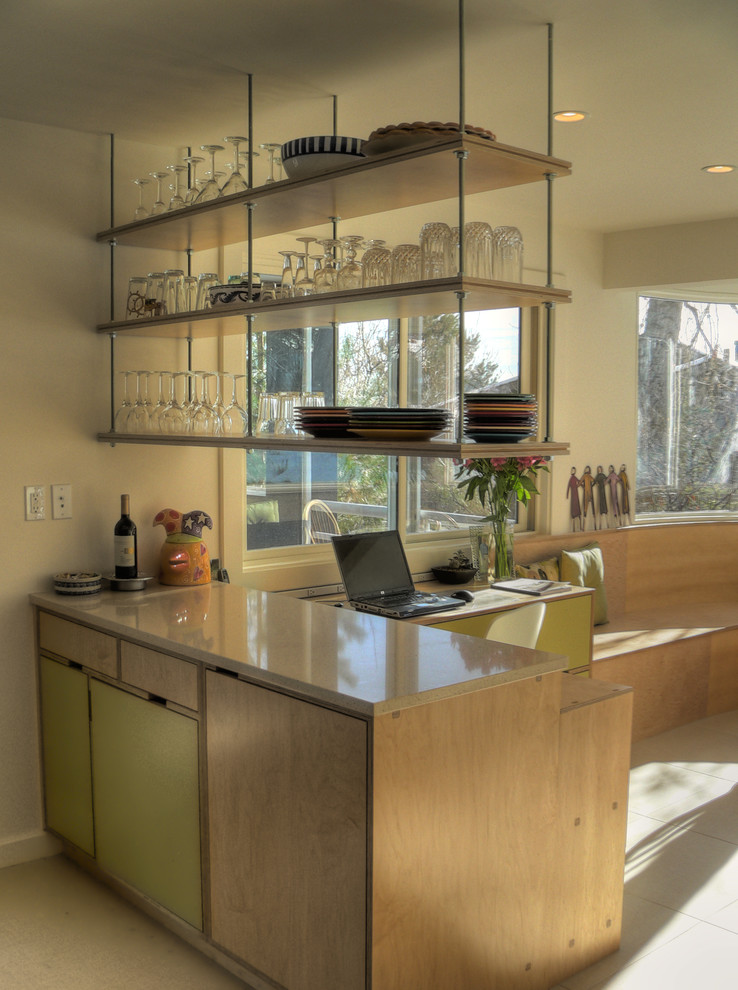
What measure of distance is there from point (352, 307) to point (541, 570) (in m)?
2.32

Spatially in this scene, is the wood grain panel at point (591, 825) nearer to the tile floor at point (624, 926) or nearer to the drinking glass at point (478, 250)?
the tile floor at point (624, 926)

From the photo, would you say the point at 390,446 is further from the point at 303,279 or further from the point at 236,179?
the point at 236,179

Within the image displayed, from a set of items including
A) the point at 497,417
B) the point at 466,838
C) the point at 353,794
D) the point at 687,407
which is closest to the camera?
the point at 353,794

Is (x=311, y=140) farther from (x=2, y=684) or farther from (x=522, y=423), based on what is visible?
(x=2, y=684)

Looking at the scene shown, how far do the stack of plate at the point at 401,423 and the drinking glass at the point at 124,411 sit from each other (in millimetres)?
1138

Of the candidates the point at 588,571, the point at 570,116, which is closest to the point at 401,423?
the point at 570,116

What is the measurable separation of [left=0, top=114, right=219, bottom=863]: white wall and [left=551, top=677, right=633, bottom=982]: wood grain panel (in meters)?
1.79

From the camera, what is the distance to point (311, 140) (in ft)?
8.93

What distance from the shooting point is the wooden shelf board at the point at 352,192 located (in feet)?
7.98

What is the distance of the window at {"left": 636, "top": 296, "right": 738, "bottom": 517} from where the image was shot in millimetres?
5688

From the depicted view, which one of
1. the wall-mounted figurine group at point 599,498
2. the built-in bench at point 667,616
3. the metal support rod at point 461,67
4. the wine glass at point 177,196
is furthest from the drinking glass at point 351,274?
the wall-mounted figurine group at point 599,498

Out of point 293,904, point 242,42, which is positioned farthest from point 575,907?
point 242,42

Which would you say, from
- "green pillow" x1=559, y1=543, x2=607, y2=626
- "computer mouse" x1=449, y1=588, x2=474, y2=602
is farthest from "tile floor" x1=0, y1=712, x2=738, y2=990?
"green pillow" x1=559, y1=543, x2=607, y2=626

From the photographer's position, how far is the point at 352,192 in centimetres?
278
